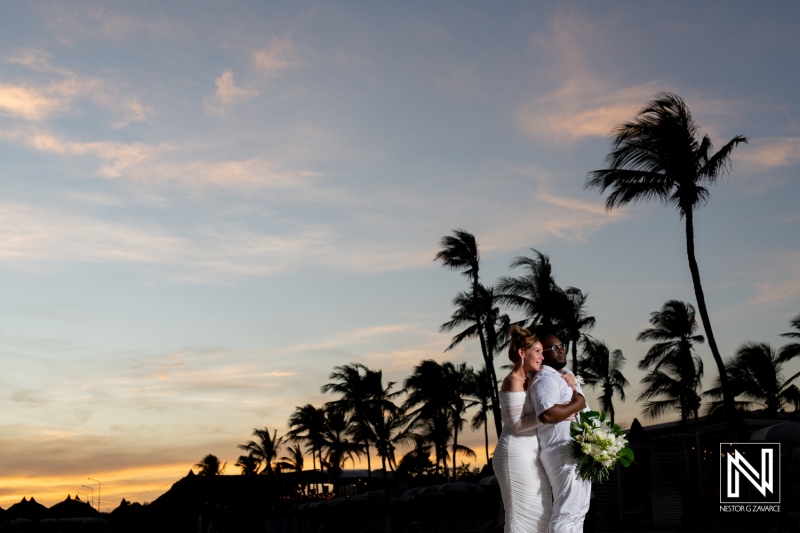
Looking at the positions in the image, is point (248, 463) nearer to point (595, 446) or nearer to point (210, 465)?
point (210, 465)

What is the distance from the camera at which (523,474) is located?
271 inches

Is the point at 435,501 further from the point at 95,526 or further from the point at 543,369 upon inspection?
the point at 543,369

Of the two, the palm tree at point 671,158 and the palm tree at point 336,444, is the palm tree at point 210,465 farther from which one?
the palm tree at point 671,158

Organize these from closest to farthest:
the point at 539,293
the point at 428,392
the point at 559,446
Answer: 1. the point at 559,446
2. the point at 539,293
3. the point at 428,392

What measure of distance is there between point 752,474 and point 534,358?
1511 centimetres

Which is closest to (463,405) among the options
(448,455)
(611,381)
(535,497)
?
(448,455)

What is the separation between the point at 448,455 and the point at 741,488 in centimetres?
4973

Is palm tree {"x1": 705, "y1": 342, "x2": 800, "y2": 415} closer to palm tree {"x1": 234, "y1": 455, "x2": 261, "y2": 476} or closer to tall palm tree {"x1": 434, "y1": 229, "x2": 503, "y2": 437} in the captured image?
tall palm tree {"x1": 434, "y1": 229, "x2": 503, "y2": 437}

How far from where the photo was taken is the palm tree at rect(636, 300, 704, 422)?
5569 centimetres

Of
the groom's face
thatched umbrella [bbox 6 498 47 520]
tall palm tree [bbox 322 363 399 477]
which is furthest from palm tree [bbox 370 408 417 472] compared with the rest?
the groom's face

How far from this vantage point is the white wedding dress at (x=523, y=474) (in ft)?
22.5

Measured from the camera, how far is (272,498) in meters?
61.8

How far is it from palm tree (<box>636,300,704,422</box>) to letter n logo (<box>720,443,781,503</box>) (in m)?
30.0

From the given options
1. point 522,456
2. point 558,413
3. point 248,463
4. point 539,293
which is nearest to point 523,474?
point 522,456
